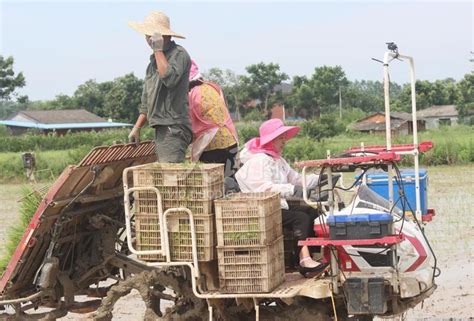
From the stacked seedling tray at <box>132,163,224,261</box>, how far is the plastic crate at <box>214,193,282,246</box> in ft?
A: 0.31

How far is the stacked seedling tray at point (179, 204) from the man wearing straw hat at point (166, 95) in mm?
713

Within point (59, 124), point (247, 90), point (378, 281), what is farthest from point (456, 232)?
point (59, 124)

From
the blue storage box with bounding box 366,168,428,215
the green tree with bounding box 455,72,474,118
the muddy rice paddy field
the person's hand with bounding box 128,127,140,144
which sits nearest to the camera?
the blue storage box with bounding box 366,168,428,215

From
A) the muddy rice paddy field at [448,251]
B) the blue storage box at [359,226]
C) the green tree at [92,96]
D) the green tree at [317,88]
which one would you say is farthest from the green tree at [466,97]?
the blue storage box at [359,226]

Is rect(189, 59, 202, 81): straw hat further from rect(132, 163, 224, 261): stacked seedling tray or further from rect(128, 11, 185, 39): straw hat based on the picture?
rect(132, 163, 224, 261): stacked seedling tray

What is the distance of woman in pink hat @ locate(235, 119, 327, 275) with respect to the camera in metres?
6.09

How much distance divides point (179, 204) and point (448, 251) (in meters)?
7.02

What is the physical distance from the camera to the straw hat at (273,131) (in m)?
6.36

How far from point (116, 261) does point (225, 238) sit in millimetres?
1658

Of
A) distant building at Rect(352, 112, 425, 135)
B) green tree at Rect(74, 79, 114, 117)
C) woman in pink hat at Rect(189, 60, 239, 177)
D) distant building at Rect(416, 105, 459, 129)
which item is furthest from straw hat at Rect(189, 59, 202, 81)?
green tree at Rect(74, 79, 114, 117)

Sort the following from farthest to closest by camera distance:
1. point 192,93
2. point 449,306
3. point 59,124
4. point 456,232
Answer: point 59,124
point 456,232
point 449,306
point 192,93

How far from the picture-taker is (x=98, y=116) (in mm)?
72812

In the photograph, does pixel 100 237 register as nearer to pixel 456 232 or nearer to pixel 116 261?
pixel 116 261

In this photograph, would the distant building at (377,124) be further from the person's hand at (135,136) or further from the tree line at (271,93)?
the person's hand at (135,136)
